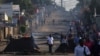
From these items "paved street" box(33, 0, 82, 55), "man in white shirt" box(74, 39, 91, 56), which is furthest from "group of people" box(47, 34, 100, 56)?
"paved street" box(33, 0, 82, 55)

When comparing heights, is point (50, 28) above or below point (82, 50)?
below

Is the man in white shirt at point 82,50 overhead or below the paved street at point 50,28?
overhead

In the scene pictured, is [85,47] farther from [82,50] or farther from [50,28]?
[50,28]

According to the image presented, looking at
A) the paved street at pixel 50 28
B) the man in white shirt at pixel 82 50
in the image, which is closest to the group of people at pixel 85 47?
the man in white shirt at pixel 82 50

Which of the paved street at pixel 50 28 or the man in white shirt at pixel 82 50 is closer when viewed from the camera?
the man in white shirt at pixel 82 50

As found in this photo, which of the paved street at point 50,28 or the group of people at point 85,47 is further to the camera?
the paved street at point 50,28

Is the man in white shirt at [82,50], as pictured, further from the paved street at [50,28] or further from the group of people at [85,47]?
the paved street at [50,28]

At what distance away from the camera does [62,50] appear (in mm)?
32969

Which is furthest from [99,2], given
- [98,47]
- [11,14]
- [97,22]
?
[98,47]

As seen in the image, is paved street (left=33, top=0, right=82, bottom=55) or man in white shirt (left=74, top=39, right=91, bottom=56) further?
paved street (left=33, top=0, right=82, bottom=55)

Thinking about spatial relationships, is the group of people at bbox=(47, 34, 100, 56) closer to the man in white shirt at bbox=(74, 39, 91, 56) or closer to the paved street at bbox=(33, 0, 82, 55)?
the man in white shirt at bbox=(74, 39, 91, 56)

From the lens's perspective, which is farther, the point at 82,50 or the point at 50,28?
the point at 50,28

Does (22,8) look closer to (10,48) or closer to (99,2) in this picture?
(99,2)

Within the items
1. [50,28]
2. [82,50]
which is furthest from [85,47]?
[50,28]
